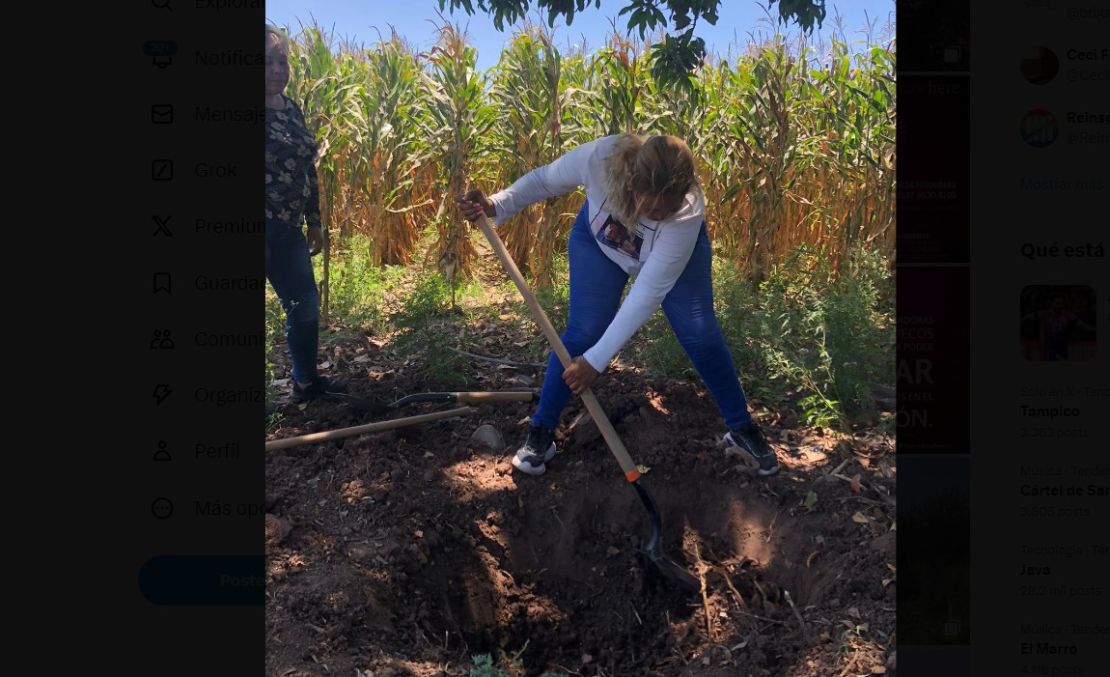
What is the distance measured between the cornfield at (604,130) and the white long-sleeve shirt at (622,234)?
2.62 meters

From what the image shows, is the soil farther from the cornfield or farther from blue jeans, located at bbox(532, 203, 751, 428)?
the cornfield

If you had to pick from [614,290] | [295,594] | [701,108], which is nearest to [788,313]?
[614,290]

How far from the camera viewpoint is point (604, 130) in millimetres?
6391

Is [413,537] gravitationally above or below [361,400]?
below

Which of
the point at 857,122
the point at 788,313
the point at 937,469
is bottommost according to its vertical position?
the point at 937,469

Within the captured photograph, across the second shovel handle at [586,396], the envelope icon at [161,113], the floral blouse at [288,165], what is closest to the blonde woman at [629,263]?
the second shovel handle at [586,396]

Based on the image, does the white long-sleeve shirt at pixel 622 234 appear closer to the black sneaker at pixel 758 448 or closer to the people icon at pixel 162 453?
the black sneaker at pixel 758 448

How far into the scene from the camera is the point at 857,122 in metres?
6.19

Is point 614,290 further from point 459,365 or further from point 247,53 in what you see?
point 247,53

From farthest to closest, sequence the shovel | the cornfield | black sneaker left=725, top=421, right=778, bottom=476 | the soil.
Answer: the cornfield
black sneaker left=725, top=421, right=778, bottom=476
the shovel
the soil

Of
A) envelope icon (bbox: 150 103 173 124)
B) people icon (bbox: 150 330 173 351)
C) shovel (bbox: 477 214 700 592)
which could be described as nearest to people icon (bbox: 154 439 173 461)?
people icon (bbox: 150 330 173 351)

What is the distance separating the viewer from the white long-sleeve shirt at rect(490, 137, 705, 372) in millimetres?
3248

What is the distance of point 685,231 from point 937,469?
188cm

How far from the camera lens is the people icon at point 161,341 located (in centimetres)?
133
